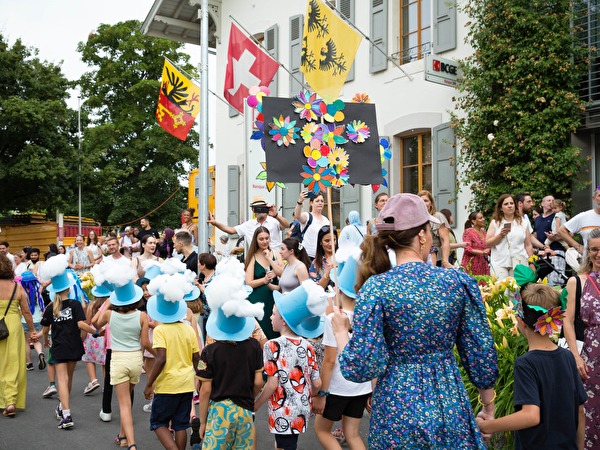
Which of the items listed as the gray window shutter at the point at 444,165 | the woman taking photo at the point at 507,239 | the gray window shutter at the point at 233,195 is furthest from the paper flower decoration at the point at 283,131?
the gray window shutter at the point at 233,195

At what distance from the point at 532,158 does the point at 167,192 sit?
31.7 metres

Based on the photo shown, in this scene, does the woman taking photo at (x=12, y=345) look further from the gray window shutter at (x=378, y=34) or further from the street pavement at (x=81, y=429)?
the gray window shutter at (x=378, y=34)

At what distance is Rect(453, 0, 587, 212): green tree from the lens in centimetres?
1134

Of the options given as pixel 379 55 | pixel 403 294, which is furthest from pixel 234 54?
pixel 403 294

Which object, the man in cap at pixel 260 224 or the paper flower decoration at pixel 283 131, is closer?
the paper flower decoration at pixel 283 131

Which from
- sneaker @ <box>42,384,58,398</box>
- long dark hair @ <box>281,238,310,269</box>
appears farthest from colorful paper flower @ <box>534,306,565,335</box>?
sneaker @ <box>42,384,58,398</box>

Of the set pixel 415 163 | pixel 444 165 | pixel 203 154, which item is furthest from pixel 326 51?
pixel 415 163

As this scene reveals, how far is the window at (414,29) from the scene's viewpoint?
1424 cm

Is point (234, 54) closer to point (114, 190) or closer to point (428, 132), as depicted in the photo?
point (428, 132)

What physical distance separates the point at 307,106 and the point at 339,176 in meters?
0.79

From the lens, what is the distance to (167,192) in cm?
4094

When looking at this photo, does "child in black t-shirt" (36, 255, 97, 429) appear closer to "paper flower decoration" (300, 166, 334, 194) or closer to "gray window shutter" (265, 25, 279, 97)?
"paper flower decoration" (300, 166, 334, 194)

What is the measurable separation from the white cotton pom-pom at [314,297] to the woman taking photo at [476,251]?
512cm

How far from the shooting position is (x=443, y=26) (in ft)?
44.1
